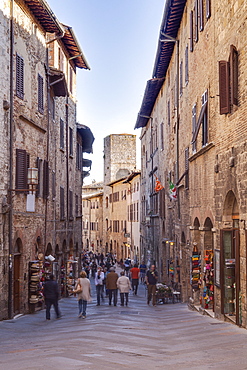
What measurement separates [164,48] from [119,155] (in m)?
43.6

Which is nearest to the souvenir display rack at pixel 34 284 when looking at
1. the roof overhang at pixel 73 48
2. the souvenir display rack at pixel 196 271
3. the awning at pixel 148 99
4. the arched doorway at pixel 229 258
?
the souvenir display rack at pixel 196 271

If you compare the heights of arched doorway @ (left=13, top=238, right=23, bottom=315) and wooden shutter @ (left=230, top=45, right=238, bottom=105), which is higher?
wooden shutter @ (left=230, top=45, right=238, bottom=105)

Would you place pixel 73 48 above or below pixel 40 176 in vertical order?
above

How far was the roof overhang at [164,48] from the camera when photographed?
20.2 m

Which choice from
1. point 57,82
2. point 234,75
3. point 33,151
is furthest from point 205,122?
point 57,82

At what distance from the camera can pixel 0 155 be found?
50.8ft

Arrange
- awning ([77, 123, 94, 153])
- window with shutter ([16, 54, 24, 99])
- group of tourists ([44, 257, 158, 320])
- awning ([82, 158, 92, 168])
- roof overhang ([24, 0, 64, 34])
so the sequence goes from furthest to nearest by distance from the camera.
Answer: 1. awning ([82, 158, 92, 168])
2. awning ([77, 123, 94, 153])
3. roof overhang ([24, 0, 64, 34])
4. window with shutter ([16, 54, 24, 99])
5. group of tourists ([44, 257, 158, 320])

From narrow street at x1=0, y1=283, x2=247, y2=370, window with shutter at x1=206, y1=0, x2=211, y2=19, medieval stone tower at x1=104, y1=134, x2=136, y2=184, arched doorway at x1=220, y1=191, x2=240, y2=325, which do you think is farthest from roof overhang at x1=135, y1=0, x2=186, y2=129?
medieval stone tower at x1=104, y1=134, x2=136, y2=184

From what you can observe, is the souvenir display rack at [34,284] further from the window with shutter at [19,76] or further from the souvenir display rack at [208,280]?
the souvenir display rack at [208,280]

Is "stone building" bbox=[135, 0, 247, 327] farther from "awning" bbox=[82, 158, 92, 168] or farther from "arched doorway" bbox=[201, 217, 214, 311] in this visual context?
"awning" bbox=[82, 158, 92, 168]

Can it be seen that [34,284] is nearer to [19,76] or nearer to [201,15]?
[19,76]

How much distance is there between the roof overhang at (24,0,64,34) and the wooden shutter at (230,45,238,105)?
9.05 metres

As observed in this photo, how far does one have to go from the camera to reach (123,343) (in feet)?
34.9

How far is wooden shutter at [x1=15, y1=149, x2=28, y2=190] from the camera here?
16.8 meters
